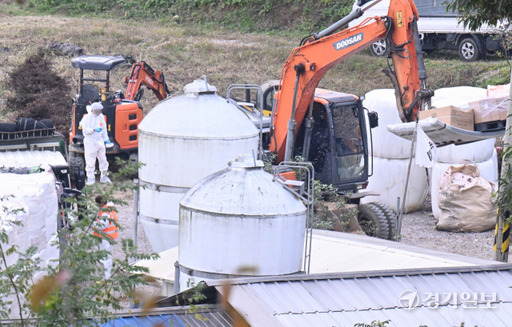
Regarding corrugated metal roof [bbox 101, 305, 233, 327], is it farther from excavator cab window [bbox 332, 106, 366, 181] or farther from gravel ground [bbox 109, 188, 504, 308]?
excavator cab window [bbox 332, 106, 366, 181]

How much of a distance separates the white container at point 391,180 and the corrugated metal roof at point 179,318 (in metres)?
9.09

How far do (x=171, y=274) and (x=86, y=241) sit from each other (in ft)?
11.2

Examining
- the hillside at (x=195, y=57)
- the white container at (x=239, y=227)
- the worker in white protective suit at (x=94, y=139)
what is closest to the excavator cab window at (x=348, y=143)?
the worker in white protective suit at (x=94, y=139)

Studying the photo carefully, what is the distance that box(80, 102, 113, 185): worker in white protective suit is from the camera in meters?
14.7

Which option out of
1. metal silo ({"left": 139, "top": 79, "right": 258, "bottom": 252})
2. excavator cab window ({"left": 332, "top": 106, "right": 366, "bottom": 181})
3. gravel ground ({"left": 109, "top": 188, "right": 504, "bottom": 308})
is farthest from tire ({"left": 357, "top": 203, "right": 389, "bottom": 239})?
metal silo ({"left": 139, "top": 79, "right": 258, "bottom": 252})

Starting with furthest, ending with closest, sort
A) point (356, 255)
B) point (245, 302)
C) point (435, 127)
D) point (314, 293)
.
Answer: point (435, 127), point (356, 255), point (314, 293), point (245, 302)

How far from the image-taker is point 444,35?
26.2m

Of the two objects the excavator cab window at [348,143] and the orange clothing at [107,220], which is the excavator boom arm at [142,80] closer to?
the excavator cab window at [348,143]

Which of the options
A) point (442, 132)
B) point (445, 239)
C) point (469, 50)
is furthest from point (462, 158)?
point (469, 50)

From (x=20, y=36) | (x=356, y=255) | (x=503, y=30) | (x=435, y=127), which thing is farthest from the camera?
(x=20, y=36)

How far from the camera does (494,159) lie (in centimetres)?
1472

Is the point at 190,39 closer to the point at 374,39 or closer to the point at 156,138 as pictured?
the point at 374,39

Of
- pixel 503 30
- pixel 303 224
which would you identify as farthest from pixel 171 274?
pixel 503 30

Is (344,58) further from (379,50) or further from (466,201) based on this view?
(379,50)
